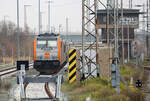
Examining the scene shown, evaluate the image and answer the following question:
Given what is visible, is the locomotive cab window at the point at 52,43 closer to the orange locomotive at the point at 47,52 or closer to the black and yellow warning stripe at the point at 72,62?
the orange locomotive at the point at 47,52

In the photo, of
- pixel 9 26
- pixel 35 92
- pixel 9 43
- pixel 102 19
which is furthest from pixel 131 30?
pixel 35 92

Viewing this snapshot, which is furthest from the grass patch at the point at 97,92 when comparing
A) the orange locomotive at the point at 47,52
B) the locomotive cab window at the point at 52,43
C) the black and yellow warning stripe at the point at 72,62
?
the locomotive cab window at the point at 52,43

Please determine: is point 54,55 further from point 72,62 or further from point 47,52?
point 72,62

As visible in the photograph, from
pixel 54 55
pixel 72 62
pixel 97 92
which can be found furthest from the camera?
pixel 54 55

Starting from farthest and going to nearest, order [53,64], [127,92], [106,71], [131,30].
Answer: [131,30] < [53,64] < [106,71] < [127,92]

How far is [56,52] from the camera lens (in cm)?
2705

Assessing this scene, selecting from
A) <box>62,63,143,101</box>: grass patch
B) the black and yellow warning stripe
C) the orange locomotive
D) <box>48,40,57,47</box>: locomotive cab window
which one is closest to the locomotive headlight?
the orange locomotive

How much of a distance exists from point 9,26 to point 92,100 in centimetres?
6405

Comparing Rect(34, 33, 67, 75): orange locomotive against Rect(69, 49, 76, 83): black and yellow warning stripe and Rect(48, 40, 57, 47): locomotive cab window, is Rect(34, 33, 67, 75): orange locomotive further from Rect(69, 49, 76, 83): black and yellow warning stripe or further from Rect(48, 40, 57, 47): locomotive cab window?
Rect(69, 49, 76, 83): black and yellow warning stripe

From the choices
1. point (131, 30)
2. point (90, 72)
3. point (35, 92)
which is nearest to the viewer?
point (35, 92)

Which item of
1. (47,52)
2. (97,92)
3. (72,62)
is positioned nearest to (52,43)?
(47,52)

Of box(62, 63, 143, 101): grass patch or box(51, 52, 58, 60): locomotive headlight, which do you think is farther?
box(51, 52, 58, 60): locomotive headlight

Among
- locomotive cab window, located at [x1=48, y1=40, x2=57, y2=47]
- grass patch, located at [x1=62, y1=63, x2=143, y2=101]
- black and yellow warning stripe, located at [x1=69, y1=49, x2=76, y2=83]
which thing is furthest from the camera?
locomotive cab window, located at [x1=48, y1=40, x2=57, y2=47]

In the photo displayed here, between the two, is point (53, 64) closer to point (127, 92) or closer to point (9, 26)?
point (127, 92)
